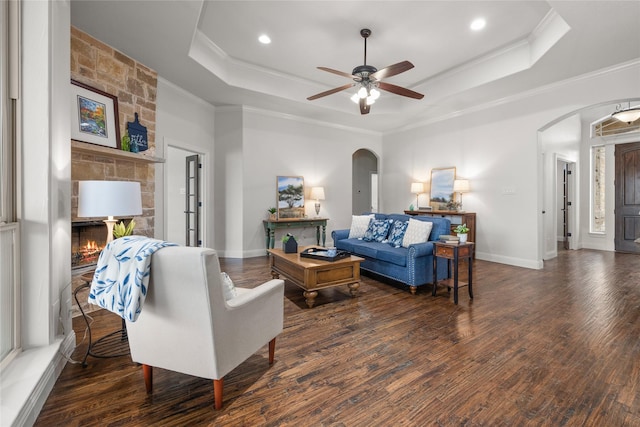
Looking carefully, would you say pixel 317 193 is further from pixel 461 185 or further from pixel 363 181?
pixel 363 181

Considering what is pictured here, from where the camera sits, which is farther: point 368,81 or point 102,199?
point 368,81

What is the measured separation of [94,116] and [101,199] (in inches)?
78.3

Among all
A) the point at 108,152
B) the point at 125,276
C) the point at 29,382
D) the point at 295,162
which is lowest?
the point at 29,382

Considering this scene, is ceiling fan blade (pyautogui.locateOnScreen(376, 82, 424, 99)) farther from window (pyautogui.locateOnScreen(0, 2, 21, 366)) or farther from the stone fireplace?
window (pyautogui.locateOnScreen(0, 2, 21, 366))

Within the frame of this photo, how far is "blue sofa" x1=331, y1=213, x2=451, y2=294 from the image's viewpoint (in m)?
3.59

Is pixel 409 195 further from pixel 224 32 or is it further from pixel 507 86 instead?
pixel 224 32

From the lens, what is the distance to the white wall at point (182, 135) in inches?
179

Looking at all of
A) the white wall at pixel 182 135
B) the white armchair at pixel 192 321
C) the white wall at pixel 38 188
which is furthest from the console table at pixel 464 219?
the white wall at pixel 38 188

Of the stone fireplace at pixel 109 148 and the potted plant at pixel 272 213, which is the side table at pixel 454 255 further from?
the stone fireplace at pixel 109 148

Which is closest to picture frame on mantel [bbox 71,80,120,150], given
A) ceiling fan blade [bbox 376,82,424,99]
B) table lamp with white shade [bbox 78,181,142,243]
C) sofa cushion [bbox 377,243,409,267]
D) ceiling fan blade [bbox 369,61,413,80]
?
table lamp with white shade [bbox 78,181,142,243]

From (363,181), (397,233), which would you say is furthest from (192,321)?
(363,181)

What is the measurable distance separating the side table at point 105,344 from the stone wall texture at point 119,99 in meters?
1.36

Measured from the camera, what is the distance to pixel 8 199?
5.81 feet

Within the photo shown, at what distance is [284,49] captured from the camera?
4.41 metres
